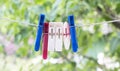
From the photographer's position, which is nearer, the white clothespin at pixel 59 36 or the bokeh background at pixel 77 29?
the white clothespin at pixel 59 36

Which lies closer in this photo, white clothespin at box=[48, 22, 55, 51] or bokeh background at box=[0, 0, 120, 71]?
white clothespin at box=[48, 22, 55, 51]

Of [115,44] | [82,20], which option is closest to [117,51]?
[115,44]

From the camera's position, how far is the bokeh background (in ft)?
2.79

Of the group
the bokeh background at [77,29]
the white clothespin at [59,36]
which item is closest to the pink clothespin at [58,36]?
the white clothespin at [59,36]

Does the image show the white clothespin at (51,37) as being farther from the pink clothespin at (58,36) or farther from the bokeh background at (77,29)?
the bokeh background at (77,29)

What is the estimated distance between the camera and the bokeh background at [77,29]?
2.79ft

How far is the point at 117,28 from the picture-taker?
102 cm

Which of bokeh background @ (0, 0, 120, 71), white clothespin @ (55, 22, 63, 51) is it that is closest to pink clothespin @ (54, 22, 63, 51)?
white clothespin @ (55, 22, 63, 51)

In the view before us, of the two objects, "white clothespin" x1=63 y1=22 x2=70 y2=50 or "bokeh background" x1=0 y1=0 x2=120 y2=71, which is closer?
"white clothespin" x1=63 y1=22 x2=70 y2=50

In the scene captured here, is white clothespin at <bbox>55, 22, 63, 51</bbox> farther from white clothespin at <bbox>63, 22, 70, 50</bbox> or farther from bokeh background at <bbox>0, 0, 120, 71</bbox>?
bokeh background at <bbox>0, 0, 120, 71</bbox>

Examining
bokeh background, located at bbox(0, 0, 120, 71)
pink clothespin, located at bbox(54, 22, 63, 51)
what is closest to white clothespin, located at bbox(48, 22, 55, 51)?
pink clothespin, located at bbox(54, 22, 63, 51)

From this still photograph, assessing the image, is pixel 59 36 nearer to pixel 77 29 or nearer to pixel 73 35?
pixel 73 35

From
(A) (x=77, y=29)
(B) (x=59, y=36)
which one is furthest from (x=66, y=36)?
(A) (x=77, y=29)

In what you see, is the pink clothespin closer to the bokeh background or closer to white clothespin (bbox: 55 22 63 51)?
white clothespin (bbox: 55 22 63 51)
